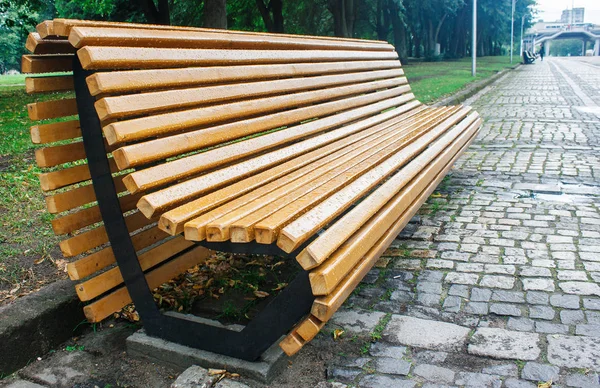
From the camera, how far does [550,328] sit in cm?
274

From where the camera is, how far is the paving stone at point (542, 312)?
9.39ft

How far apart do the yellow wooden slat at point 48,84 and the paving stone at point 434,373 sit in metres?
1.86

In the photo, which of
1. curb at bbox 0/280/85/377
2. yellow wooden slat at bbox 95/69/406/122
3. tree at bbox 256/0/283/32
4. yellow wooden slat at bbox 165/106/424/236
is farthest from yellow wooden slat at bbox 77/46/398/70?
tree at bbox 256/0/283/32

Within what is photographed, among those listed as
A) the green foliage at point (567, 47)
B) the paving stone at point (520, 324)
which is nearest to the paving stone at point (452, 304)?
the paving stone at point (520, 324)

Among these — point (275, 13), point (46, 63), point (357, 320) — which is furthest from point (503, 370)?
point (275, 13)

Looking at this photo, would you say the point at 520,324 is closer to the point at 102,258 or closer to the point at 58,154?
the point at 102,258

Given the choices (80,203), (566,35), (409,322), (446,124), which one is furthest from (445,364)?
(566,35)

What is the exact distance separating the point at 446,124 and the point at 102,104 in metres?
3.46

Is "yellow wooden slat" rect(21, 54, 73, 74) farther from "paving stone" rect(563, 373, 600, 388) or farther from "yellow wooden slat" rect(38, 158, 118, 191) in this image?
"paving stone" rect(563, 373, 600, 388)

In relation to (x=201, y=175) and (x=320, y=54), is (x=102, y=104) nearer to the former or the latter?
(x=201, y=175)

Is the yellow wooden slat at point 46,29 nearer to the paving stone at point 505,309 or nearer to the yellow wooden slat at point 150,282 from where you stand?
the yellow wooden slat at point 150,282

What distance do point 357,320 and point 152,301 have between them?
3.23 ft

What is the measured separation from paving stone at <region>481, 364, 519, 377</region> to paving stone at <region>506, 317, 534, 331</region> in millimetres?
352

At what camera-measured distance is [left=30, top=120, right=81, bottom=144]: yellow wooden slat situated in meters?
2.37
